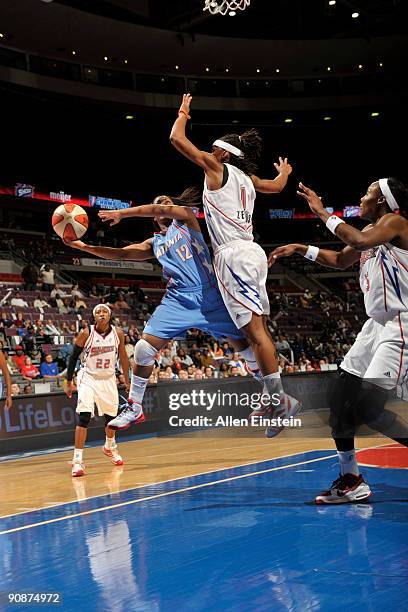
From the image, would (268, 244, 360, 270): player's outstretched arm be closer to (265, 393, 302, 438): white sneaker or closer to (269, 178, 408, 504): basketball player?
(269, 178, 408, 504): basketball player

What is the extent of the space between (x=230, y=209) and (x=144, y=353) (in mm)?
1287

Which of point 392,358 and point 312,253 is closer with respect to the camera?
point 392,358

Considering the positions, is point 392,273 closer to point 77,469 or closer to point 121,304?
point 77,469

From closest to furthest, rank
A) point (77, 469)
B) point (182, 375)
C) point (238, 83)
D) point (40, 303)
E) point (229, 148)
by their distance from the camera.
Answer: point (229, 148) → point (77, 469) → point (182, 375) → point (40, 303) → point (238, 83)

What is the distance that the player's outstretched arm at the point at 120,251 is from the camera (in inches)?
205

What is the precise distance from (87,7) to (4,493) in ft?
56.5

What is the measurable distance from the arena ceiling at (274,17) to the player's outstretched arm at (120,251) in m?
16.9

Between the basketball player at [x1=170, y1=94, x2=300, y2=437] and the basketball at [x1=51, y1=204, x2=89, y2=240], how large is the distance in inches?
39.0

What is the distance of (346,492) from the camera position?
5.98m

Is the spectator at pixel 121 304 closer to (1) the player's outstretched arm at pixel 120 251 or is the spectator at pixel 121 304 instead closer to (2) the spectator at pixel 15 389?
(2) the spectator at pixel 15 389

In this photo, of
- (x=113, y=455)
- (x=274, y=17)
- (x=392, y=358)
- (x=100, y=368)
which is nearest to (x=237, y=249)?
(x=392, y=358)

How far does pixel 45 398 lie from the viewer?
10.8 meters

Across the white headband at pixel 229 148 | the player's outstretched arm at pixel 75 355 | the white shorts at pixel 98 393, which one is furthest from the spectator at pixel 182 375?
the white headband at pixel 229 148

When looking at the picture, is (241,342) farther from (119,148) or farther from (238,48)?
(119,148)
